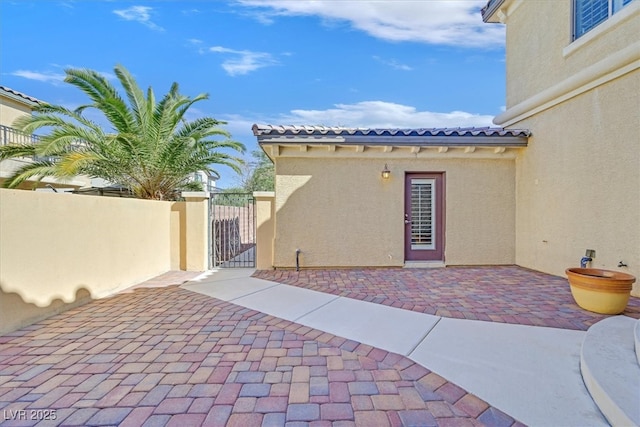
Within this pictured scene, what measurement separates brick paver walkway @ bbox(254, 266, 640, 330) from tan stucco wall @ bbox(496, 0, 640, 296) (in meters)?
0.99

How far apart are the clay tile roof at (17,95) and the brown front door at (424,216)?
1648 centimetres

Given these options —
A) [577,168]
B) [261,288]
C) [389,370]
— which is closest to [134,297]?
[261,288]

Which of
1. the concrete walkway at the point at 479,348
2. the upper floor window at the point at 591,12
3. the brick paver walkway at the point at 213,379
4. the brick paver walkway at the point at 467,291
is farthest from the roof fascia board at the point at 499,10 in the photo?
the brick paver walkway at the point at 213,379

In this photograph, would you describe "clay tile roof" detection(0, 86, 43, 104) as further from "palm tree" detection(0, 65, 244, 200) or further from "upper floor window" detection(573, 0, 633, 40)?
"upper floor window" detection(573, 0, 633, 40)

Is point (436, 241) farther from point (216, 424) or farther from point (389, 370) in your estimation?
point (216, 424)

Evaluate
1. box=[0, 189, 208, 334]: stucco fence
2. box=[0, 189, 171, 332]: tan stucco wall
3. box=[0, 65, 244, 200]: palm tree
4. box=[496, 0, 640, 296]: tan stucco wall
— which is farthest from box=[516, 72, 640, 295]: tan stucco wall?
box=[0, 189, 171, 332]: tan stucco wall

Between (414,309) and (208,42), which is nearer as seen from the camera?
(414,309)

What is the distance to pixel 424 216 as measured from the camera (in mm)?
9445

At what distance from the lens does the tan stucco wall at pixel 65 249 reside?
470 cm

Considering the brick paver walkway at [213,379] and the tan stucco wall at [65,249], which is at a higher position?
the tan stucco wall at [65,249]

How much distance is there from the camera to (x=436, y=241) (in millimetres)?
9430

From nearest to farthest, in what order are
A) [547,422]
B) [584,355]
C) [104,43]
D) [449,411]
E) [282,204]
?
[547,422]
[449,411]
[584,355]
[282,204]
[104,43]

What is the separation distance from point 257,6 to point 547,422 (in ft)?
40.6

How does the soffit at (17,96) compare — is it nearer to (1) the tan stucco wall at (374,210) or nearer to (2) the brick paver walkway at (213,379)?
(1) the tan stucco wall at (374,210)
